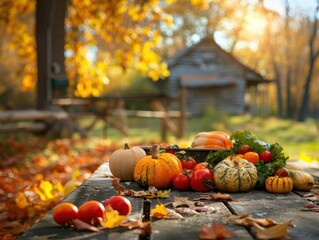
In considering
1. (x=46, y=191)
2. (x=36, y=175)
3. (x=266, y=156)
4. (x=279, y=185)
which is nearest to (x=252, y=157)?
(x=266, y=156)

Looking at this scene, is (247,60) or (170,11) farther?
(247,60)

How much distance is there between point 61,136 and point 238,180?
32.5ft

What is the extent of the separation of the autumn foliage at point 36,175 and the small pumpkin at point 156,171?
128 cm

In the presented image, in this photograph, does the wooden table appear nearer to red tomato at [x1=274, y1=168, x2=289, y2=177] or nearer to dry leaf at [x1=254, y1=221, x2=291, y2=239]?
dry leaf at [x1=254, y1=221, x2=291, y2=239]

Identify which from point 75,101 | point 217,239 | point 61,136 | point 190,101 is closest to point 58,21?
point 75,101

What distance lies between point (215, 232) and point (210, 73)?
112 ft

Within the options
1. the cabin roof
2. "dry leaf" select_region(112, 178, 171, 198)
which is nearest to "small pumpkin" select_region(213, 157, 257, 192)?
"dry leaf" select_region(112, 178, 171, 198)

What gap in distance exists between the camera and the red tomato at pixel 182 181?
3123mm

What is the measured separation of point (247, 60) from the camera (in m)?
56.9

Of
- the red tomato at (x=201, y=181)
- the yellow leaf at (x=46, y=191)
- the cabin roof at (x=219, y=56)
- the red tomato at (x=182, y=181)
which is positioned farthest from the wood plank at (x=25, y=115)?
the cabin roof at (x=219, y=56)

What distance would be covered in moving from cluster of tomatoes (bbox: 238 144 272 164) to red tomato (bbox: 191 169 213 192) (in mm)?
472

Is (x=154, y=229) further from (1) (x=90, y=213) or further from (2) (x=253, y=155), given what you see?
(2) (x=253, y=155)

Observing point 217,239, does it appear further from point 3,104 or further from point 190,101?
→ point 190,101

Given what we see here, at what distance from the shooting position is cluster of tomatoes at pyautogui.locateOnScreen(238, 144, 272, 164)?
136 inches
